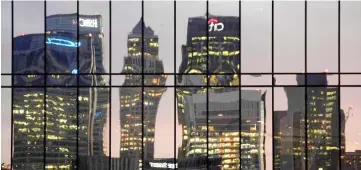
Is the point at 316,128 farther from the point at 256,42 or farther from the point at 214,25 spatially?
the point at 214,25

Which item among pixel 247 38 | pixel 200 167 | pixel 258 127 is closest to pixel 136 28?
pixel 247 38

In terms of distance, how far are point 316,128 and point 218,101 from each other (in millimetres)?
5981

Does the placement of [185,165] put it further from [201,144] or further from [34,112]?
[34,112]

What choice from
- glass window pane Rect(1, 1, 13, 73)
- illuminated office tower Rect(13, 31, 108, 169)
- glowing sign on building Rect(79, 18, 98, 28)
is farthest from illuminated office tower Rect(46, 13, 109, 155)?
glass window pane Rect(1, 1, 13, 73)

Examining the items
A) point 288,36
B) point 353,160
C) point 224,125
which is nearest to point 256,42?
point 288,36

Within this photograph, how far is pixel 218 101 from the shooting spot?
37656 mm

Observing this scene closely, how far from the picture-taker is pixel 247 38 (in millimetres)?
35438

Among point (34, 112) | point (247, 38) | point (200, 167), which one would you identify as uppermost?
point (247, 38)

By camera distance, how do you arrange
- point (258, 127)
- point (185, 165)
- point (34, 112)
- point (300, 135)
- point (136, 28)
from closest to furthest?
point (34, 112)
point (136, 28)
point (185, 165)
point (258, 127)
point (300, 135)

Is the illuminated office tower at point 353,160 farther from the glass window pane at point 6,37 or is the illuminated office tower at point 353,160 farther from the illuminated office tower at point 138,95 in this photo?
the glass window pane at point 6,37

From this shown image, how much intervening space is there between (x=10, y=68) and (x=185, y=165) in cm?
893

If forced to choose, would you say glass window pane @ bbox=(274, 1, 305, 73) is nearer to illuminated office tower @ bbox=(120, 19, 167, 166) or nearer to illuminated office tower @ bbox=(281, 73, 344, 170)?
illuminated office tower @ bbox=(281, 73, 344, 170)

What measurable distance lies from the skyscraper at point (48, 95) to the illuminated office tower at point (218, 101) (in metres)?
3.47

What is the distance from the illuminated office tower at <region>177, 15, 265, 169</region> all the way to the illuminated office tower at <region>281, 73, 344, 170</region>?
6.24 ft
